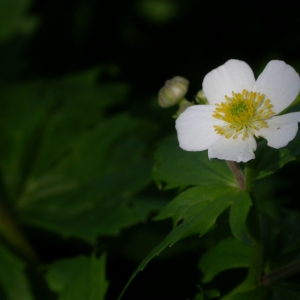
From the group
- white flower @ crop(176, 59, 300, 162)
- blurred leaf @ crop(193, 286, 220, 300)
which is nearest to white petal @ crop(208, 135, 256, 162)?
white flower @ crop(176, 59, 300, 162)

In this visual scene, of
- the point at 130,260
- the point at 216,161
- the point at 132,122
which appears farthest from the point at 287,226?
the point at 132,122

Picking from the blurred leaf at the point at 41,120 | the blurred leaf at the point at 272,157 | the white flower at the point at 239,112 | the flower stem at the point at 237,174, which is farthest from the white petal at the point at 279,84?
the blurred leaf at the point at 41,120

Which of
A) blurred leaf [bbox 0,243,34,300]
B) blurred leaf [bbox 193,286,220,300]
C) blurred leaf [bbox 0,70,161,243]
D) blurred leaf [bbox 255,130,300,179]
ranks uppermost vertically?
blurred leaf [bbox 255,130,300,179]

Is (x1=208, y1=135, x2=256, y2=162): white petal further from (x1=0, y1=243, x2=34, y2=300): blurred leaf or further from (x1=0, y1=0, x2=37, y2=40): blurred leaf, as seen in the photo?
(x1=0, y1=0, x2=37, y2=40): blurred leaf

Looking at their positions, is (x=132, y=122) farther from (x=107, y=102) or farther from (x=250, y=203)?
(x=250, y=203)

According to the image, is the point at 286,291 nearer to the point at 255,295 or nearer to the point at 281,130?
the point at 255,295

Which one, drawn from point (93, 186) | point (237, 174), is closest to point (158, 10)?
point (93, 186)
